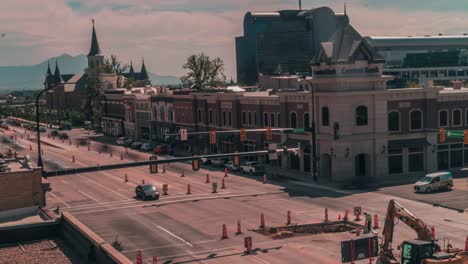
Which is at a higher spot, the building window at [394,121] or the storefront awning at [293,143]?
the building window at [394,121]

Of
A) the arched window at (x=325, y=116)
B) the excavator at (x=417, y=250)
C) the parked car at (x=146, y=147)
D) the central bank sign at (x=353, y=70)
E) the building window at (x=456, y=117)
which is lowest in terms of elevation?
the parked car at (x=146, y=147)

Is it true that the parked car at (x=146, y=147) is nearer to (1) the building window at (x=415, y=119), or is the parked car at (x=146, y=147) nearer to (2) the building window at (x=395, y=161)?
(2) the building window at (x=395, y=161)

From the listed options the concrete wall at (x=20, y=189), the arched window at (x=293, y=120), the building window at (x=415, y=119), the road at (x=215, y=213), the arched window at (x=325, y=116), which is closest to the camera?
the road at (x=215, y=213)

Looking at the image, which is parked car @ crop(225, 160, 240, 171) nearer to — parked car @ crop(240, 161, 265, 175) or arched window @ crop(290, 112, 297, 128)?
parked car @ crop(240, 161, 265, 175)

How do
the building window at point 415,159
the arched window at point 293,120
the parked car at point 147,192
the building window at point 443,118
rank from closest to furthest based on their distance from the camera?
1. the parked car at point 147,192
2. the building window at point 415,159
3. the building window at point 443,118
4. the arched window at point 293,120

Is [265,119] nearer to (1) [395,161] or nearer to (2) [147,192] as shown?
(1) [395,161]

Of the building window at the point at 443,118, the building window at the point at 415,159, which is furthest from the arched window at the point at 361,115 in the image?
the building window at the point at 443,118

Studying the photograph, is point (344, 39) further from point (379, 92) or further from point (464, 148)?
point (464, 148)

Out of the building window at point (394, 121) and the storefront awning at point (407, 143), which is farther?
the building window at point (394, 121)

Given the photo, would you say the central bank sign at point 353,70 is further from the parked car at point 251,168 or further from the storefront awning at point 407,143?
the parked car at point 251,168
